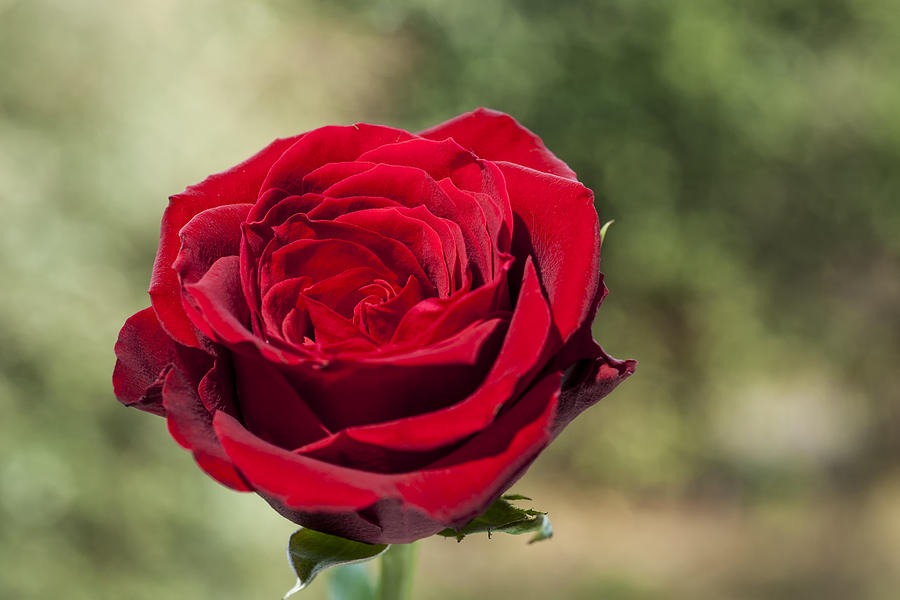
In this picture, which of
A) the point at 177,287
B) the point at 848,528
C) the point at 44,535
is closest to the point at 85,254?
the point at 44,535

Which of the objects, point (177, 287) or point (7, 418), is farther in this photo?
point (7, 418)

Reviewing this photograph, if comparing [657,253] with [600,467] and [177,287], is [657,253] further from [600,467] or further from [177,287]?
[177,287]

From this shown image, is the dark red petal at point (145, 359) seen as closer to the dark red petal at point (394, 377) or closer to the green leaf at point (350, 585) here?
the dark red petal at point (394, 377)

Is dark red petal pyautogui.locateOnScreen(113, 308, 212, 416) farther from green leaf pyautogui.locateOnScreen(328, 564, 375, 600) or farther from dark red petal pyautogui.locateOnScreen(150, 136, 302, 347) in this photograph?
green leaf pyautogui.locateOnScreen(328, 564, 375, 600)

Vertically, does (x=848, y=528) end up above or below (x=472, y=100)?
below

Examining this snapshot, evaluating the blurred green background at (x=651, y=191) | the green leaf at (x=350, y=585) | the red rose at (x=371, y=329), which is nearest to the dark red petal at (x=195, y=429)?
the red rose at (x=371, y=329)

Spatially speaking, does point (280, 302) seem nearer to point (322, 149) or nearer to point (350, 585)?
point (322, 149)

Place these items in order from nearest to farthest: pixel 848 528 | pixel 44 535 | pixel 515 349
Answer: pixel 515 349, pixel 44 535, pixel 848 528

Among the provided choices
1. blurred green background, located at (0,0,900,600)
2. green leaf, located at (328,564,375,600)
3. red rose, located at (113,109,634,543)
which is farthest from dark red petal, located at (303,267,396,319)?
blurred green background, located at (0,0,900,600)
